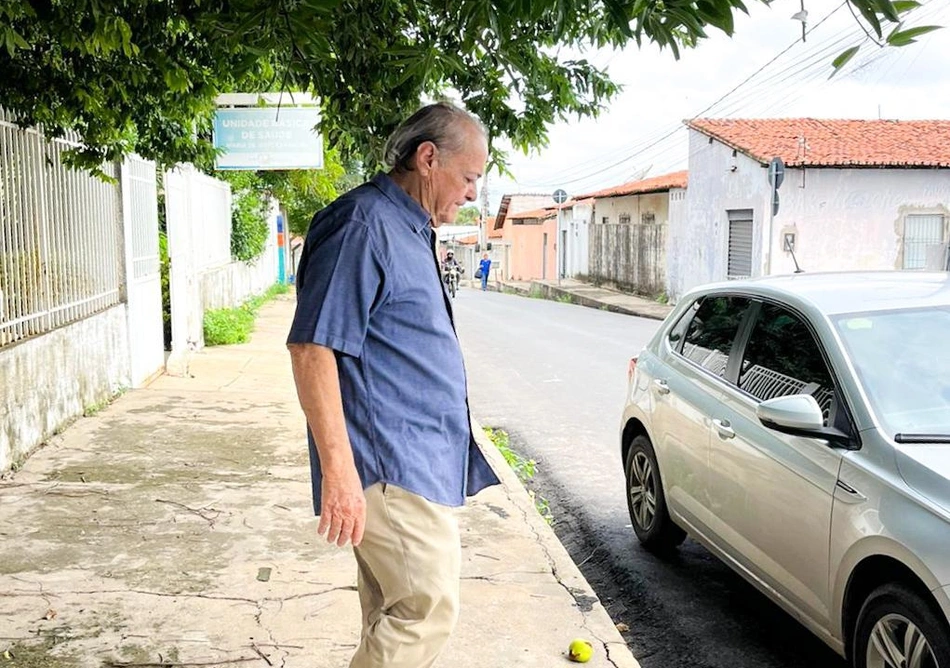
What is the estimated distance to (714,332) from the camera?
491cm

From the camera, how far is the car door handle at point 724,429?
4.17 metres

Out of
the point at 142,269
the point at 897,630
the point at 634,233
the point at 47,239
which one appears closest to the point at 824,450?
the point at 897,630

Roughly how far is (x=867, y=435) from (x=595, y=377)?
324 inches

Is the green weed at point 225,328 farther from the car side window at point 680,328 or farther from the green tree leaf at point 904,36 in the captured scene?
the green tree leaf at point 904,36

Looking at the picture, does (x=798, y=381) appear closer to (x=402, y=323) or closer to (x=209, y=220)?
(x=402, y=323)

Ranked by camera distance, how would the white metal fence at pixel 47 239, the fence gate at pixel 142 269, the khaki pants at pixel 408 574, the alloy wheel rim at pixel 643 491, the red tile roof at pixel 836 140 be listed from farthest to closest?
the red tile roof at pixel 836 140, the fence gate at pixel 142 269, the white metal fence at pixel 47 239, the alloy wheel rim at pixel 643 491, the khaki pants at pixel 408 574

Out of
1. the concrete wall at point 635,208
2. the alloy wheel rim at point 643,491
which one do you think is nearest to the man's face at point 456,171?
the alloy wheel rim at point 643,491

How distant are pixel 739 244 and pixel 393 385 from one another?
2237 cm

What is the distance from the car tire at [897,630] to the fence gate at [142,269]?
25.0 ft

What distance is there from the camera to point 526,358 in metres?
13.8

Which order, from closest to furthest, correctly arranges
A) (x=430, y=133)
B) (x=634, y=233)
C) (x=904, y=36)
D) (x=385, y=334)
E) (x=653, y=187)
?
(x=904, y=36) → (x=385, y=334) → (x=430, y=133) → (x=653, y=187) → (x=634, y=233)

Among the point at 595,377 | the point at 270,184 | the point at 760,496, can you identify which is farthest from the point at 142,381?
the point at 270,184

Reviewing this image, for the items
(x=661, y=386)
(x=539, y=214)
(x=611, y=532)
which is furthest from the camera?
(x=539, y=214)

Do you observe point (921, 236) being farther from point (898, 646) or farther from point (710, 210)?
point (898, 646)
